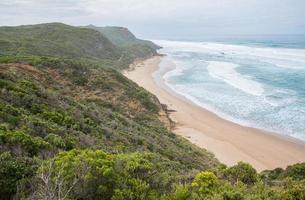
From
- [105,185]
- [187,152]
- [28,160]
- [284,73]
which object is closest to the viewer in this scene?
[105,185]

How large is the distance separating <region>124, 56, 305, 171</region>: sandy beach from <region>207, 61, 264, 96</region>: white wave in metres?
11.2

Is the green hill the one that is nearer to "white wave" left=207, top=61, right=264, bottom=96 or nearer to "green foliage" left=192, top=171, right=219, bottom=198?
"white wave" left=207, top=61, right=264, bottom=96

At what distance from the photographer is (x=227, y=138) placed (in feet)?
85.7

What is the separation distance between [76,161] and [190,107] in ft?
90.5

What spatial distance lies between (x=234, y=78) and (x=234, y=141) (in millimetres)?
27098

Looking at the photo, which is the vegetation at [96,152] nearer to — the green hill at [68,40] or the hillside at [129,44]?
the green hill at [68,40]

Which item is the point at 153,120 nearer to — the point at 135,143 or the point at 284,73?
the point at 135,143

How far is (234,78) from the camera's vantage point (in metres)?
51.2

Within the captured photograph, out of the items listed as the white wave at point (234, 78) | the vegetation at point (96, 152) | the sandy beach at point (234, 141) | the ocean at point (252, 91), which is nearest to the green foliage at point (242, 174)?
the vegetation at point (96, 152)

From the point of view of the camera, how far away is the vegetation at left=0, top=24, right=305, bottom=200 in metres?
7.21

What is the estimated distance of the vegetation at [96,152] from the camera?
7.21 m

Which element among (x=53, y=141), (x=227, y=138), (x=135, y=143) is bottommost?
(x=227, y=138)

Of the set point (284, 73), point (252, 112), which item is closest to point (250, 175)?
point (252, 112)

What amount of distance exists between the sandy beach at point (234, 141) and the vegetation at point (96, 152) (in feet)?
6.75
